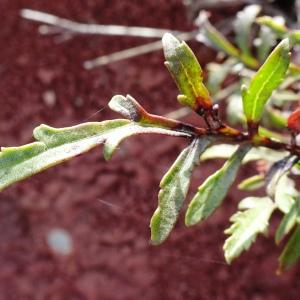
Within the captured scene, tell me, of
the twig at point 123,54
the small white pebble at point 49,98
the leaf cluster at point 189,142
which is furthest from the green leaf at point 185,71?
the small white pebble at point 49,98

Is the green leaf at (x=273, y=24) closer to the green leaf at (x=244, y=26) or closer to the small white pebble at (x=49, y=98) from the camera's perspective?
the green leaf at (x=244, y=26)

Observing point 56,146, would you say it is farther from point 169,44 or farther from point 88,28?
point 88,28

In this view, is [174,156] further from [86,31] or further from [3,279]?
[3,279]

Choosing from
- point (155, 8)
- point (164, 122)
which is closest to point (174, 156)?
point (155, 8)

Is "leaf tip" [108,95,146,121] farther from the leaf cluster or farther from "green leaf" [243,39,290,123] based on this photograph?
"green leaf" [243,39,290,123]

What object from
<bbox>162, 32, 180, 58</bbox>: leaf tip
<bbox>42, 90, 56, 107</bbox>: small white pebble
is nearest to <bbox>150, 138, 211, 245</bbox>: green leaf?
<bbox>162, 32, 180, 58</bbox>: leaf tip
